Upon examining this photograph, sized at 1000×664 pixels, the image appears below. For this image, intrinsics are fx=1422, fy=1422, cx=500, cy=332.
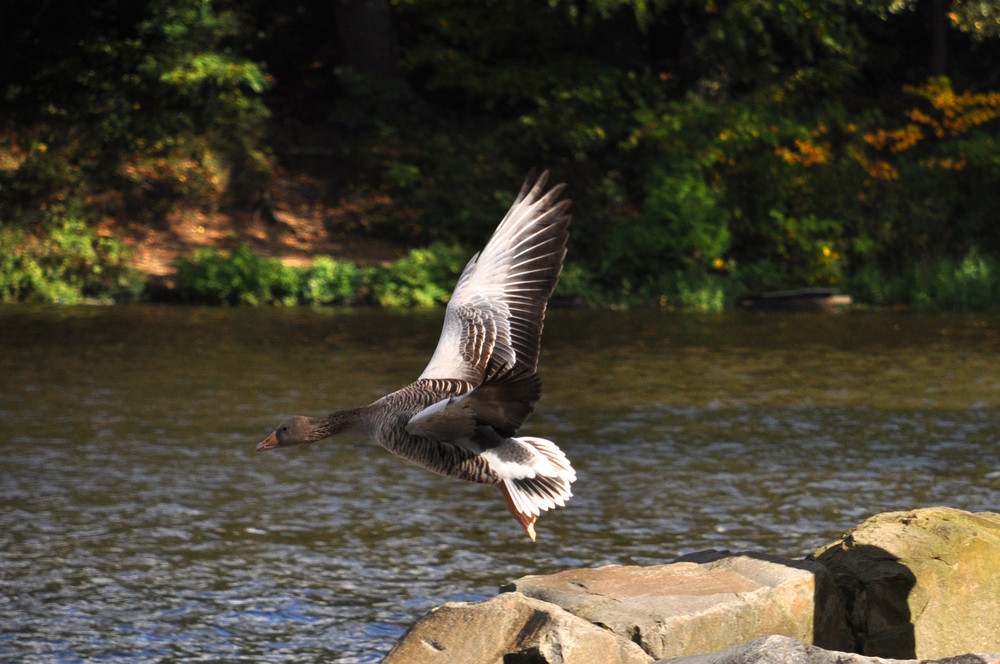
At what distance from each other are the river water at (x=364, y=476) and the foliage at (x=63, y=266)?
3.89 meters

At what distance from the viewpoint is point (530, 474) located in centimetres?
507

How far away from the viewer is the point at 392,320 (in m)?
21.2

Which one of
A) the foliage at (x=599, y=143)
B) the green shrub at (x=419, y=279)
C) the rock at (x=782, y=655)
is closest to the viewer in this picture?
the rock at (x=782, y=655)

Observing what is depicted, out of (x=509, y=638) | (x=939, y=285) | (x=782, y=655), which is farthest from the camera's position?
(x=939, y=285)

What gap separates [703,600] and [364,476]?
5.75 meters

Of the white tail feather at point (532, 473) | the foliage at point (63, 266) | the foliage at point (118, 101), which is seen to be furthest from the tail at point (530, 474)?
the foliage at point (118, 101)

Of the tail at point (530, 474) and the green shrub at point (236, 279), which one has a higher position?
the tail at point (530, 474)

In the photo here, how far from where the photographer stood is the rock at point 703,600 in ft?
18.0

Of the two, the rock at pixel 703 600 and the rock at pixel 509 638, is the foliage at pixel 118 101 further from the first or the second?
the rock at pixel 509 638

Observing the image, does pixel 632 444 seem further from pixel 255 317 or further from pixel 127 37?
pixel 127 37

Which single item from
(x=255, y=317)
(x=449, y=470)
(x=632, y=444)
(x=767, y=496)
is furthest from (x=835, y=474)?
(x=255, y=317)

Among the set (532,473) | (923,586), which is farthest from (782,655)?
(923,586)

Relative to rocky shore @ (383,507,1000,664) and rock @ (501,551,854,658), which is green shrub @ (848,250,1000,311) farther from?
rock @ (501,551,854,658)

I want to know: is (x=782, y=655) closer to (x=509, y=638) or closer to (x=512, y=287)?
(x=509, y=638)
